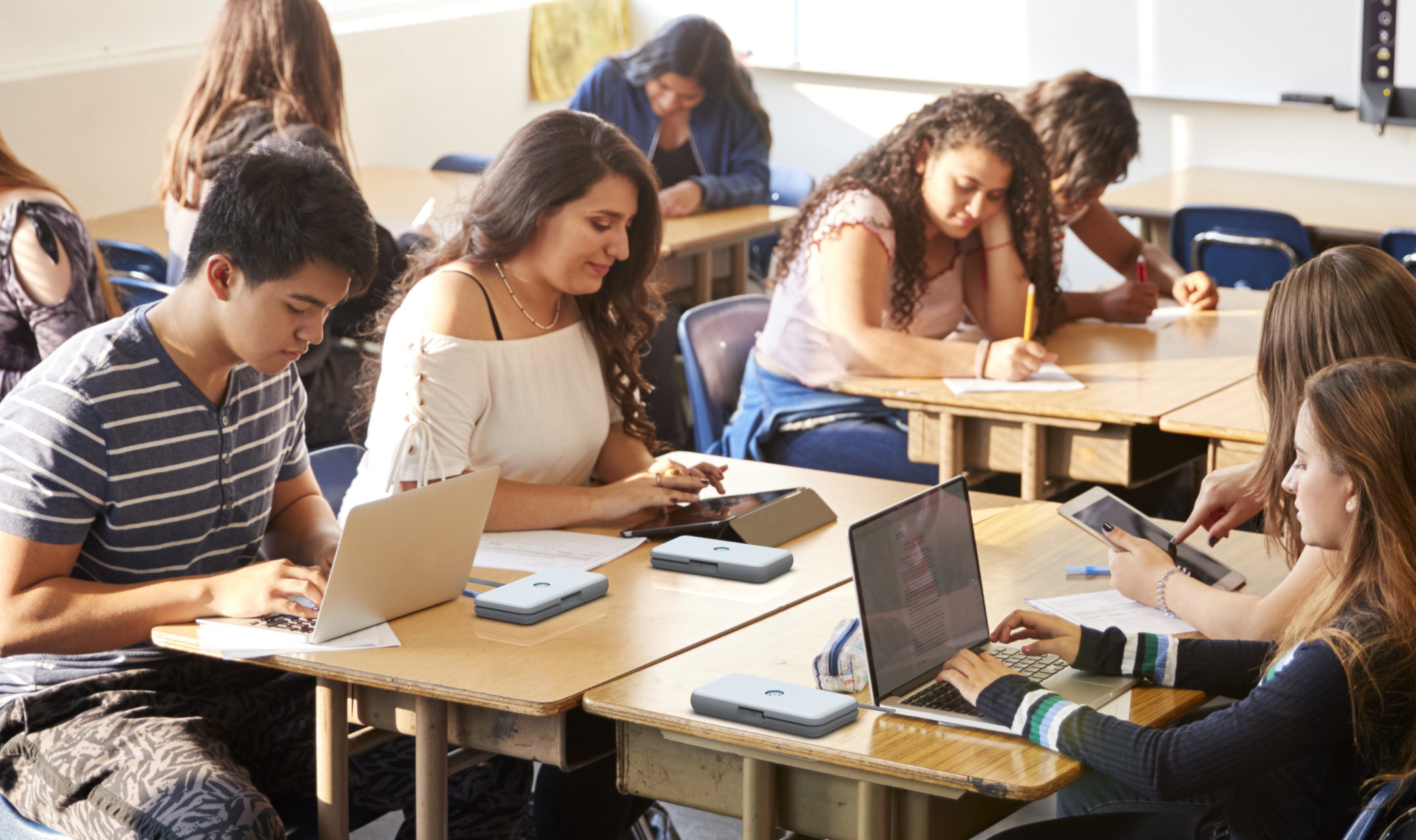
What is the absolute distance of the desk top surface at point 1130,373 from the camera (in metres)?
2.92

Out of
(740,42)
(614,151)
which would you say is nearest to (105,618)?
(614,151)

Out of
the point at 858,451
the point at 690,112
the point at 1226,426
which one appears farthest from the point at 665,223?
the point at 1226,426

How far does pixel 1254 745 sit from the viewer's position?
1479 mm

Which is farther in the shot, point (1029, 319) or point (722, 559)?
point (1029, 319)

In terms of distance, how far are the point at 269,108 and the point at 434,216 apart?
2.18ft

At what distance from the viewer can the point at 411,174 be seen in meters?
5.49

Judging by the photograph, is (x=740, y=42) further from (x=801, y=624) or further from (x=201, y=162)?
(x=801, y=624)

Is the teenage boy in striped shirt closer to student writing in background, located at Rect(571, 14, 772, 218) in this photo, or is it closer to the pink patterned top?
the pink patterned top

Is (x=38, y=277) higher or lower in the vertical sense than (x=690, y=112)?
lower

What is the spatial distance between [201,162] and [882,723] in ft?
9.06

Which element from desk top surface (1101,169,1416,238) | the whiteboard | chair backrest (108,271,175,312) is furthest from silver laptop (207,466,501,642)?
the whiteboard

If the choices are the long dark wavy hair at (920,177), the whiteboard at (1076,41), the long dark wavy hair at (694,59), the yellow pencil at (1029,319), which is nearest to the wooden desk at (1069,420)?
the yellow pencil at (1029,319)

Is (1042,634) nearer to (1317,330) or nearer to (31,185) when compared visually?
(1317,330)

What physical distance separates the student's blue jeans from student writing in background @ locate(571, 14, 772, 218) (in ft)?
5.67
